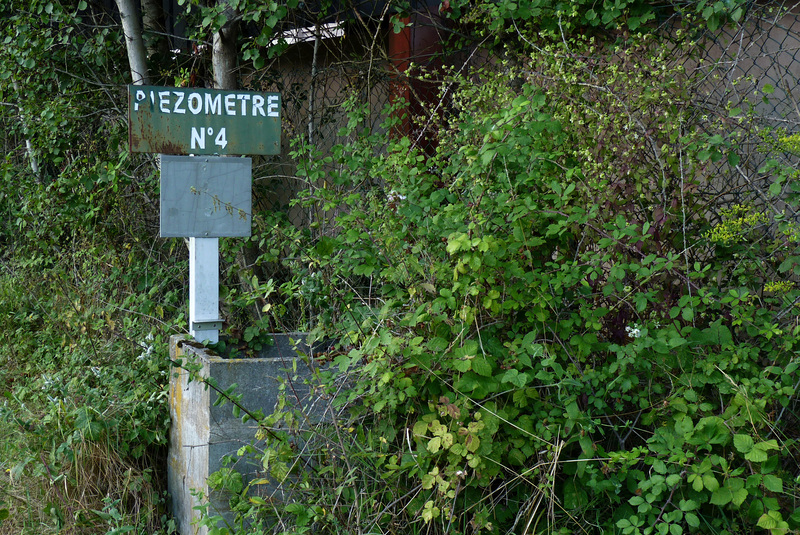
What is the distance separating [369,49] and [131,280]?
7.84 feet

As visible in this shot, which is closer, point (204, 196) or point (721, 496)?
point (721, 496)

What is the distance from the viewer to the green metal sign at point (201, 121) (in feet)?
10.7

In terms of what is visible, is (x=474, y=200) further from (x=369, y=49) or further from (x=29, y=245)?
(x=29, y=245)

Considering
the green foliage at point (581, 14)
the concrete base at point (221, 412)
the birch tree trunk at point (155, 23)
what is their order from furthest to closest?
1. the birch tree trunk at point (155, 23)
2. the green foliage at point (581, 14)
3. the concrete base at point (221, 412)

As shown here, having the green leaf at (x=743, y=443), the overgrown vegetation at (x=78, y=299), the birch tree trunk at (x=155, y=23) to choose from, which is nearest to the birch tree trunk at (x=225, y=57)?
the overgrown vegetation at (x=78, y=299)

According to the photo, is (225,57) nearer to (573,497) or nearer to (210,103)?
(210,103)

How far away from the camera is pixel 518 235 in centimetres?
270

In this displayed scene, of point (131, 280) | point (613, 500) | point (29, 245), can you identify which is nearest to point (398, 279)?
point (613, 500)

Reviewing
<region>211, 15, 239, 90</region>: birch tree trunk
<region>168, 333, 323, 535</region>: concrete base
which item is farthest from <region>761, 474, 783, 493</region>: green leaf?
<region>211, 15, 239, 90</region>: birch tree trunk

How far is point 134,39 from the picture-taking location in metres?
5.58

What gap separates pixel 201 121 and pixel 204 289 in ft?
2.47

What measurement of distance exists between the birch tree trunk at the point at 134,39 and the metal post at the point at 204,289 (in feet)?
9.06

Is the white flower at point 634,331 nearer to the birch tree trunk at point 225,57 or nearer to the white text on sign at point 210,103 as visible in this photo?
the white text on sign at point 210,103

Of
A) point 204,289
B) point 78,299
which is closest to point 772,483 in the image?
point 204,289
